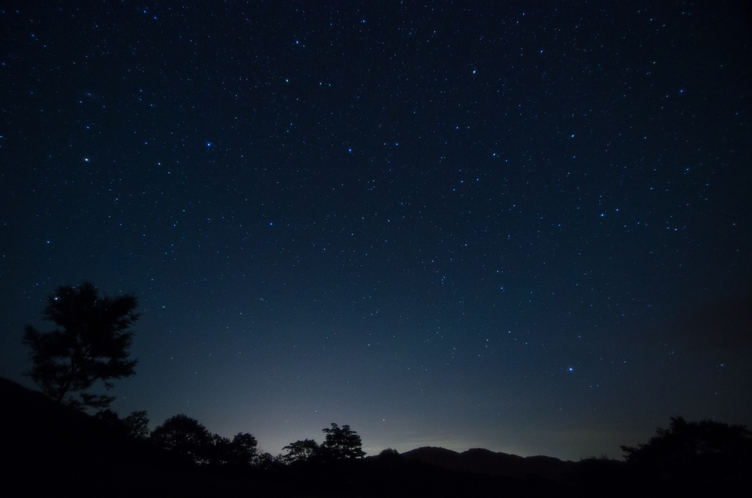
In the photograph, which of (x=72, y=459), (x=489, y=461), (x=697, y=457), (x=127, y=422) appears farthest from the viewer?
(x=489, y=461)

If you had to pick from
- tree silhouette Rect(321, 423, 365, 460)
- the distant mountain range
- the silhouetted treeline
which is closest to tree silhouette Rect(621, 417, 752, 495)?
the silhouetted treeline

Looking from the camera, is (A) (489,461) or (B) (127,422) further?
(A) (489,461)

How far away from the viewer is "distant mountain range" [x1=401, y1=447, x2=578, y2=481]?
198 feet

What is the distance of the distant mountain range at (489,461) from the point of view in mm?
60469

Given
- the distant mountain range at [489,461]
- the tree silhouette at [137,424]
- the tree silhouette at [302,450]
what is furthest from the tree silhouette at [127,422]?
the distant mountain range at [489,461]

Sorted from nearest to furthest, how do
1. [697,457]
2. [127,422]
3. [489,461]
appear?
[127,422] < [697,457] < [489,461]

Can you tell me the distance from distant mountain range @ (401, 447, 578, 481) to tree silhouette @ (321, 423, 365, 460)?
41593mm

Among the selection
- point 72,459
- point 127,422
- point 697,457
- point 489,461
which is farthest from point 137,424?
point 489,461

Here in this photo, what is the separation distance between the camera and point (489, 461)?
65.4m

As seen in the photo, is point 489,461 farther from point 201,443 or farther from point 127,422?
point 127,422

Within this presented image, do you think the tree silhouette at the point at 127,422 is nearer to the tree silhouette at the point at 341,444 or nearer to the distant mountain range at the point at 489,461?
the tree silhouette at the point at 341,444

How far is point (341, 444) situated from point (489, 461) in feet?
181

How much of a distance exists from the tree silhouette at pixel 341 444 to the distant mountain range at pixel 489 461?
41.6 m

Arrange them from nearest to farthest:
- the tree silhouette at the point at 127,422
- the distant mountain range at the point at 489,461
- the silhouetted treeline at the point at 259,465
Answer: the silhouetted treeline at the point at 259,465 → the tree silhouette at the point at 127,422 → the distant mountain range at the point at 489,461
